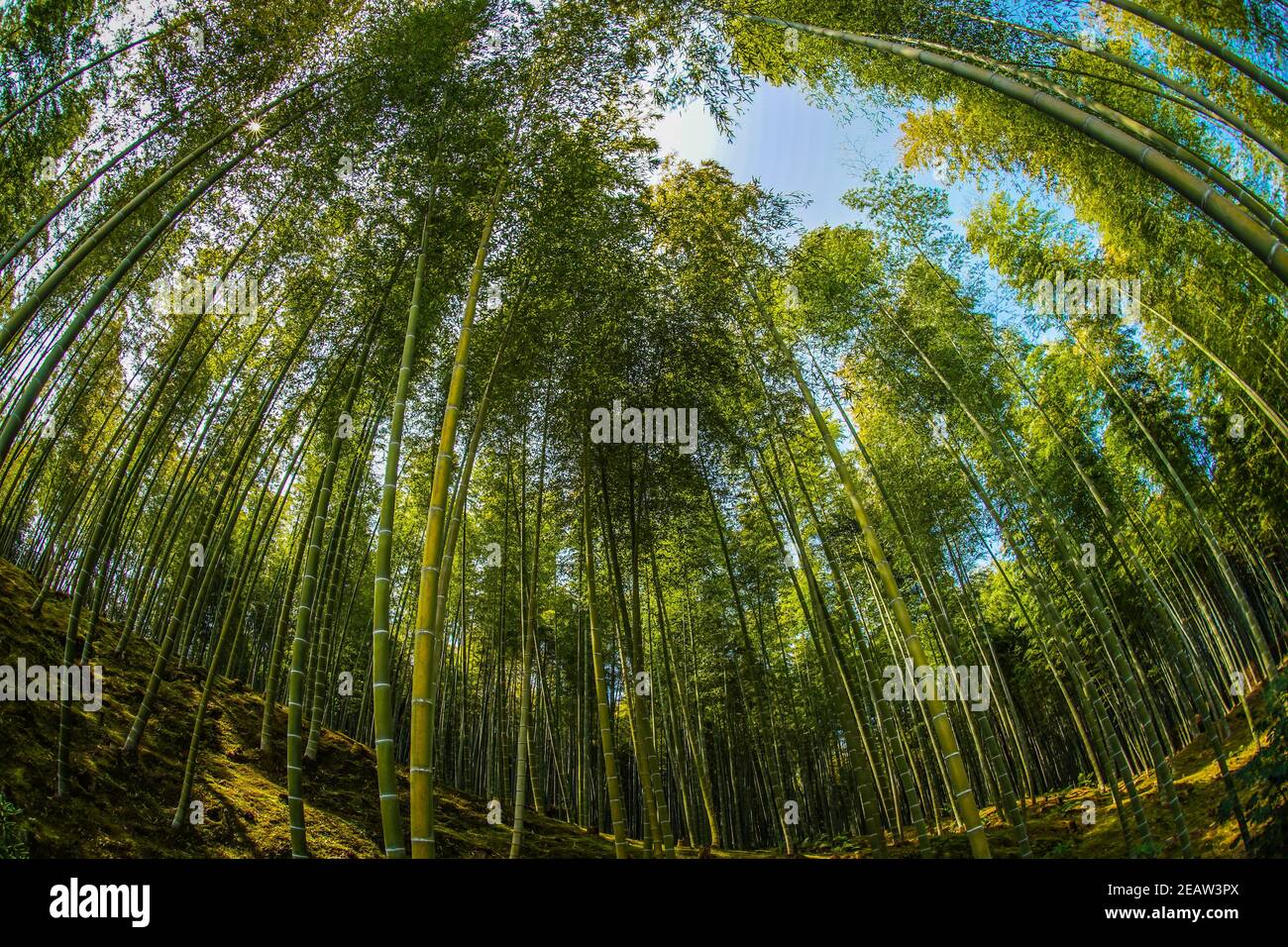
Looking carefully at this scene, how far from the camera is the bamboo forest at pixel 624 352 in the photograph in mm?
3664

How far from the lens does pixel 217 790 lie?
422cm

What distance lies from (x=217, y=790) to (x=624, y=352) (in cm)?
435

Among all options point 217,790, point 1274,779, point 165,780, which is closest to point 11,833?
point 165,780

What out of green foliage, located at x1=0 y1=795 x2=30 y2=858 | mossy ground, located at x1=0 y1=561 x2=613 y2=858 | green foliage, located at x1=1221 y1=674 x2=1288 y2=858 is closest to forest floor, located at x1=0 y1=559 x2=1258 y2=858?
mossy ground, located at x1=0 y1=561 x2=613 y2=858

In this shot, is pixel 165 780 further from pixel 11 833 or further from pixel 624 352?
pixel 624 352

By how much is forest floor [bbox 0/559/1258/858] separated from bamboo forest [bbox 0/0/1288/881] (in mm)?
45

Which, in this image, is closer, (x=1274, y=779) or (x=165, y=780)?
(x=1274, y=779)

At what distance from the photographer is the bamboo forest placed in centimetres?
366

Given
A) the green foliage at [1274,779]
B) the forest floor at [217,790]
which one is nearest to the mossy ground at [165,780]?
the forest floor at [217,790]

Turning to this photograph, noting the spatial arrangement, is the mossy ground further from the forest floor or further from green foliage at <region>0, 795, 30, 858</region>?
green foliage at <region>0, 795, 30, 858</region>

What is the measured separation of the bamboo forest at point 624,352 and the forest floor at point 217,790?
45mm

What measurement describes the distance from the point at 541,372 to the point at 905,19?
3524 millimetres

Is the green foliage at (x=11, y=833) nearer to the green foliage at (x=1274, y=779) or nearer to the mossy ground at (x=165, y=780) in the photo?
the mossy ground at (x=165, y=780)
